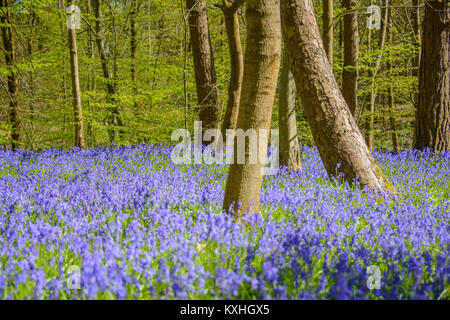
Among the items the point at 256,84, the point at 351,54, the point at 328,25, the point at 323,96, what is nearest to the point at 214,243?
the point at 256,84

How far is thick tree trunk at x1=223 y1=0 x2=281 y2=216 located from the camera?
113 inches

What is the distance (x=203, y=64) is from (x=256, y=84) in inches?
238

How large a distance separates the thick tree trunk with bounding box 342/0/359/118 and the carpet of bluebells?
556 cm

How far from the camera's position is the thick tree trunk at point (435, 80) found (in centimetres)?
705

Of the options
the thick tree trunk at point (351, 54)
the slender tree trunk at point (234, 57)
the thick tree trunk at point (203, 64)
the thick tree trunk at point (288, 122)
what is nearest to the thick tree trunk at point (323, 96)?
the thick tree trunk at point (288, 122)

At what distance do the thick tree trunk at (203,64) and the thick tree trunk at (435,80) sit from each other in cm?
451

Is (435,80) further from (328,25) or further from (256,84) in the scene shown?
(256,84)

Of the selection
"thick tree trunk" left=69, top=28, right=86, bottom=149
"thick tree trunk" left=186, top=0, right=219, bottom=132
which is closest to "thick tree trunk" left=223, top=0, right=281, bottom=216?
"thick tree trunk" left=186, top=0, right=219, bottom=132

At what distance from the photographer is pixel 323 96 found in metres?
4.58

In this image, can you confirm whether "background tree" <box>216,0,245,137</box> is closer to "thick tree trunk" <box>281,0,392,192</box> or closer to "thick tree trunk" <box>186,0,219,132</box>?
"thick tree trunk" <box>186,0,219,132</box>

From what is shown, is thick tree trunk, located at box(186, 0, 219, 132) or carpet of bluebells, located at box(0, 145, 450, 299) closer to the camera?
carpet of bluebells, located at box(0, 145, 450, 299)

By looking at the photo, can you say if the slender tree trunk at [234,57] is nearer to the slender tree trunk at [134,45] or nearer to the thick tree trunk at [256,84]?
the thick tree trunk at [256,84]
